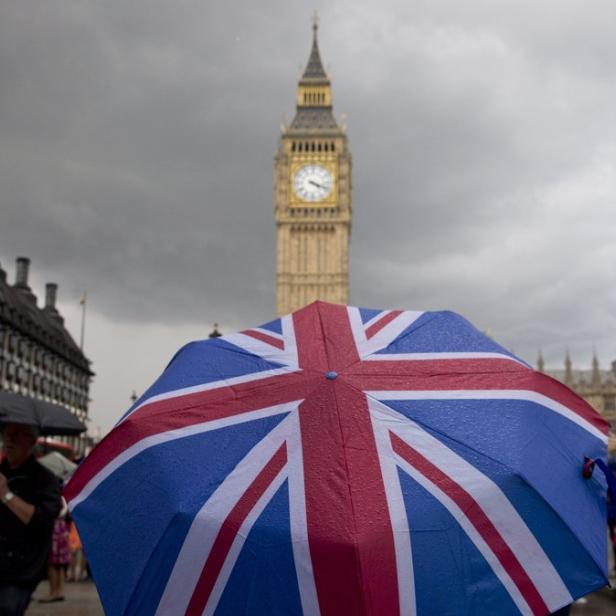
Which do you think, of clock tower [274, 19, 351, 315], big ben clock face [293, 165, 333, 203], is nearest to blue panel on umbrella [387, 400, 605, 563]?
clock tower [274, 19, 351, 315]

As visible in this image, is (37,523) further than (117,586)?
Yes

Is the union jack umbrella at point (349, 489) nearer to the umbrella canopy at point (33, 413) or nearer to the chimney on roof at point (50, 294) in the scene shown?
the umbrella canopy at point (33, 413)

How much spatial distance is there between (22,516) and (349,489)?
2.38 meters

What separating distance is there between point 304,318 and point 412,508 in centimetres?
108

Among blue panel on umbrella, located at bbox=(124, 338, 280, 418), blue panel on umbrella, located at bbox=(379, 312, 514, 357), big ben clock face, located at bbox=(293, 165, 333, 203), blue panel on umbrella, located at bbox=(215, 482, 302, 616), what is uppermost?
big ben clock face, located at bbox=(293, 165, 333, 203)

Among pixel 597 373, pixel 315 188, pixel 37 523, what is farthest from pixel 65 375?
pixel 37 523

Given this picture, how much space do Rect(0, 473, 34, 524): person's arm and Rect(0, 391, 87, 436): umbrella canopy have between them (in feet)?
1.12

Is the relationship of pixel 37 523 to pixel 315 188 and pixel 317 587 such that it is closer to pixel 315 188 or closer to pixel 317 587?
pixel 317 587

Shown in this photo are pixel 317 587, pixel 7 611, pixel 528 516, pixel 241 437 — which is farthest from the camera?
pixel 7 611

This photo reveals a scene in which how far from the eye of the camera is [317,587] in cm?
242

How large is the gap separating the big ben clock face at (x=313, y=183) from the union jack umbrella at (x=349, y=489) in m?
71.2

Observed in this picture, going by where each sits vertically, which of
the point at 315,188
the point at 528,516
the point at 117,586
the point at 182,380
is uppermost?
the point at 315,188

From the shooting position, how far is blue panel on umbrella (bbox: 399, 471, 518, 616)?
2.43 m

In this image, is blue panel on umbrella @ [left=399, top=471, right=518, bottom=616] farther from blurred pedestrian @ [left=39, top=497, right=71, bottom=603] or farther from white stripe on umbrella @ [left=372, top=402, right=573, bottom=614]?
blurred pedestrian @ [left=39, top=497, right=71, bottom=603]
